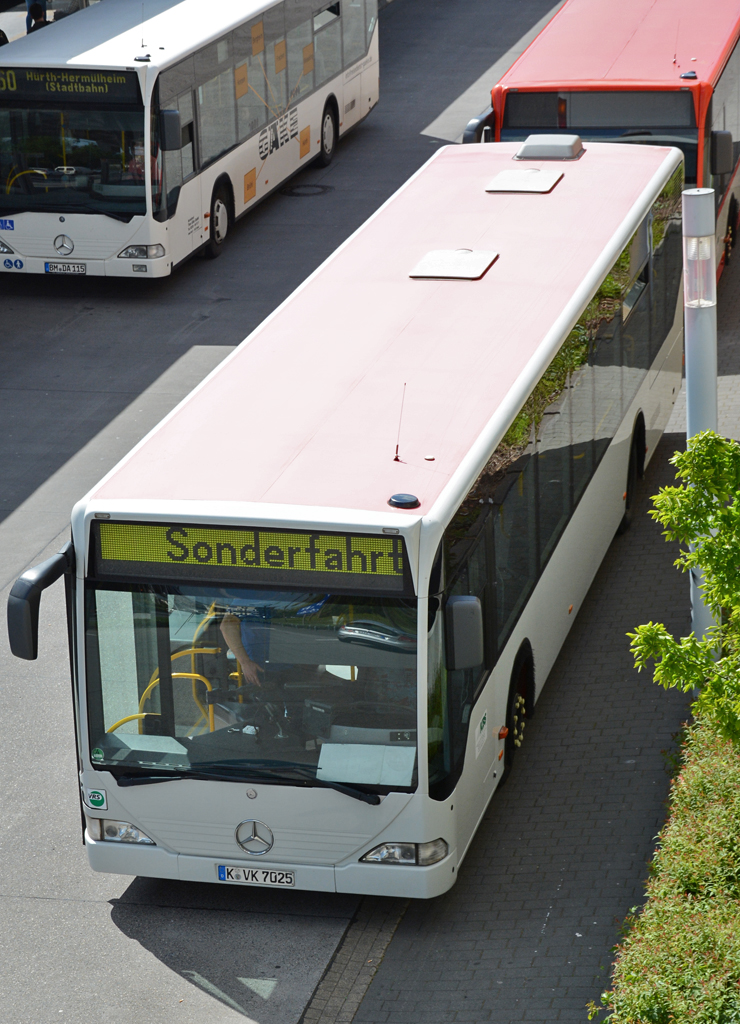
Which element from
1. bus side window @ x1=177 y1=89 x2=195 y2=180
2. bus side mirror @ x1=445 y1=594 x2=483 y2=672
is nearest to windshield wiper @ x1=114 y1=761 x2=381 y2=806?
bus side mirror @ x1=445 y1=594 x2=483 y2=672

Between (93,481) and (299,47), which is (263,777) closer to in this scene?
(93,481)

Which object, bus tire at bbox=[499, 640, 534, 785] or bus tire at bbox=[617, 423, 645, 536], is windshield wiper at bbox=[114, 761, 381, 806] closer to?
bus tire at bbox=[499, 640, 534, 785]

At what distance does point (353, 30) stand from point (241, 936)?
19.7m

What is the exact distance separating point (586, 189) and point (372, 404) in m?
4.62

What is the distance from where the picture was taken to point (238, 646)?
7.62 metres

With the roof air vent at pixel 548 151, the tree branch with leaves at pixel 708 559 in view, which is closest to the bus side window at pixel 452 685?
the tree branch with leaves at pixel 708 559

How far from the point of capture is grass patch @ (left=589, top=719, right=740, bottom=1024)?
645cm

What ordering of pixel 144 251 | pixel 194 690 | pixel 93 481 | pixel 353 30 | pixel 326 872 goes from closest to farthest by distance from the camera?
pixel 194 690
pixel 326 872
pixel 93 481
pixel 144 251
pixel 353 30


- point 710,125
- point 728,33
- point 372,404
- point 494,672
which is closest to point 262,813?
point 494,672

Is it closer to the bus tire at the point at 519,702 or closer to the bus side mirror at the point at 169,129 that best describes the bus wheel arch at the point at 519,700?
the bus tire at the point at 519,702

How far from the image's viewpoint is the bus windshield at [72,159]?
18234 millimetres

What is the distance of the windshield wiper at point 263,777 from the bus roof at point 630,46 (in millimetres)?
10252

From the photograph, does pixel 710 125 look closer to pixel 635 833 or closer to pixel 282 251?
pixel 282 251

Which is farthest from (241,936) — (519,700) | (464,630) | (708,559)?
(708,559)
